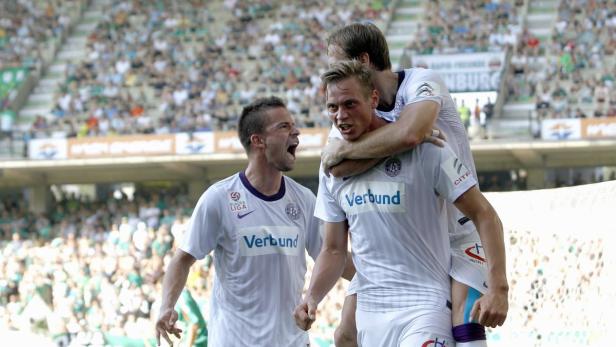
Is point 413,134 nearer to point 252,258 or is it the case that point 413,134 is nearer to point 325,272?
point 325,272

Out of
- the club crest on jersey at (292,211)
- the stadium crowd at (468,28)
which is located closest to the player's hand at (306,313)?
the club crest on jersey at (292,211)

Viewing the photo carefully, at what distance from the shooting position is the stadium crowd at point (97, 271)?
65.8 ft

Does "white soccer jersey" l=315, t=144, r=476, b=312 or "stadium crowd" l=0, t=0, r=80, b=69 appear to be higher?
"stadium crowd" l=0, t=0, r=80, b=69

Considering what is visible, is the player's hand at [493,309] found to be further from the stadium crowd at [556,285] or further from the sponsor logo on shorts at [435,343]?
the stadium crowd at [556,285]

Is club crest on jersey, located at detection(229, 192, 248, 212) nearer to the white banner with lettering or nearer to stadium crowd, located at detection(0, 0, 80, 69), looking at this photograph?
the white banner with lettering

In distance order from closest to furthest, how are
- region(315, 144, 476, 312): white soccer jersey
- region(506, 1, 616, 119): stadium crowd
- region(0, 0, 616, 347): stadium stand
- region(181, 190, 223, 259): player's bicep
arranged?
region(315, 144, 476, 312): white soccer jersey < region(181, 190, 223, 259): player's bicep < region(0, 0, 616, 347): stadium stand < region(506, 1, 616, 119): stadium crowd

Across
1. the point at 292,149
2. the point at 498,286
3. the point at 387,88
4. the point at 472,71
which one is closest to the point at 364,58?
the point at 387,88

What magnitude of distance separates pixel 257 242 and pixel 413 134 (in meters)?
2.00

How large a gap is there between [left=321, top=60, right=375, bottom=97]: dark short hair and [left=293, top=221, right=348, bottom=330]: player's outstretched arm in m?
0.69

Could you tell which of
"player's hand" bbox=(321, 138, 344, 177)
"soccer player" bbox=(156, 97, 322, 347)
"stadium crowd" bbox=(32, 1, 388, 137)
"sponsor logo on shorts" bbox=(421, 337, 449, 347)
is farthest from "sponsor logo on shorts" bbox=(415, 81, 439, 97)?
"stadium crowd" bbox=(32, 1, 388, 137)

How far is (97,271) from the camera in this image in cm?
2320

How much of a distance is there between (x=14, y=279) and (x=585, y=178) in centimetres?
1291

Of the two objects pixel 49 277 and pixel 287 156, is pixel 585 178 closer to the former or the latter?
pixel 49 277

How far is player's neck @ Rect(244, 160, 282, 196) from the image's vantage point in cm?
665
